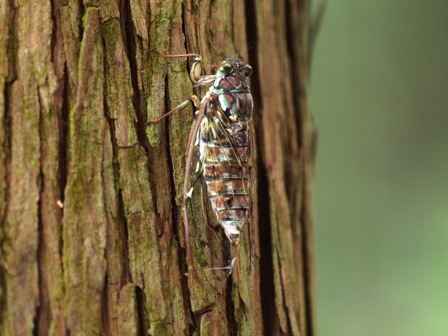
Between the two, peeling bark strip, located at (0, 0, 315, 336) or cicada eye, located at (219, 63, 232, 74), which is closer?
peeling bark strip, located at (0, 0, 315, 336)

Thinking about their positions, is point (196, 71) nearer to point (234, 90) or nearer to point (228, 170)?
point (234, 90)

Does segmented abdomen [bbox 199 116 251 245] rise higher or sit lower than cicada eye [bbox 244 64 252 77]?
lower

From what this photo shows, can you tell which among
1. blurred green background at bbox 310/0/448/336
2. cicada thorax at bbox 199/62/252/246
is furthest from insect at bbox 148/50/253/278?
blurred green background at bbox 310/0/448/336

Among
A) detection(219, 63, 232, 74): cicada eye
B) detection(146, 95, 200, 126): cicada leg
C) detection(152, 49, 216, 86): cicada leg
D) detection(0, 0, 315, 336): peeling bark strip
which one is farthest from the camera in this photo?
detection(219, 63, 232, 74): cicada eye

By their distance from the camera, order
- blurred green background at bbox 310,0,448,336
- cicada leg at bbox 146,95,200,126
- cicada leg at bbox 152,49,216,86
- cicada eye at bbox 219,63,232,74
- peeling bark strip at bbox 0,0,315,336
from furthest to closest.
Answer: blurred green background at bbox 310,0,448,336
cicada eye at bbox 219,63,232,74
cicada leg at bbox 152,49,216,86
cicada leg at bbox 146,95,200,126
peeling bark strip at bbox 0,0,315,336

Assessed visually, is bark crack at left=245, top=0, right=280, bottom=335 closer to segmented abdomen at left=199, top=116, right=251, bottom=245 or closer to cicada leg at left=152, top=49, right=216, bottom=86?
segmented abdomen at left=199, top=116, right=251, bottom=245

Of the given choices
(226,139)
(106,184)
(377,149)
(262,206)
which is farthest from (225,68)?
(377,149)

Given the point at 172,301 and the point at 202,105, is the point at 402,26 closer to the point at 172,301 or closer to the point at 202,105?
the point at 202,105

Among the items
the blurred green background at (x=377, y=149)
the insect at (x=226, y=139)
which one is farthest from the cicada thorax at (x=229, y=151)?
the blurred green background at (x=377, y=149)
